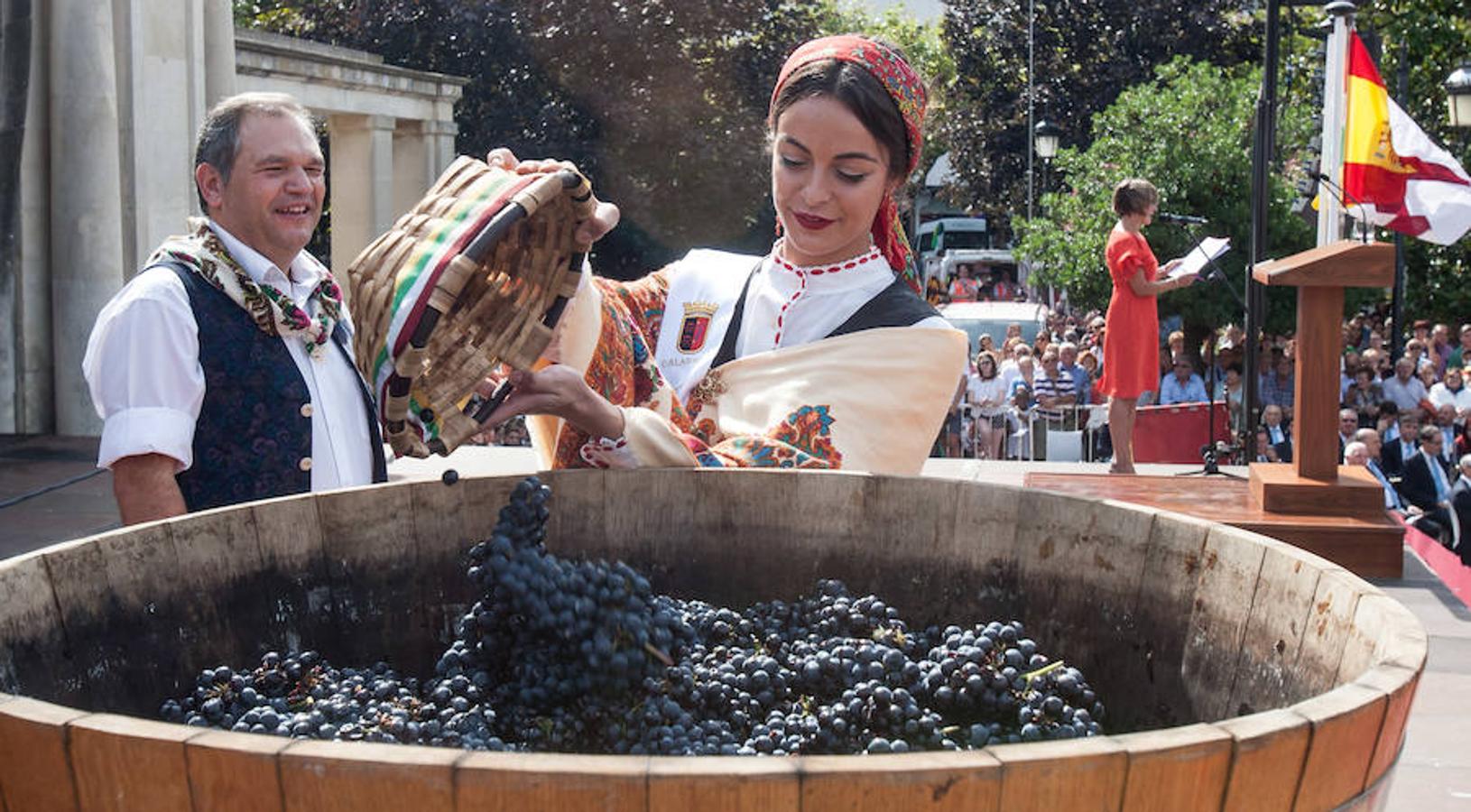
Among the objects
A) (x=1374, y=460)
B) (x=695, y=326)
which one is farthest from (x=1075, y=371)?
(x=695, y=326)


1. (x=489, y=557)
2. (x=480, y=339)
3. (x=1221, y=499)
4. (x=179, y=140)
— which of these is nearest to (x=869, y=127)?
(x=480, y=339)

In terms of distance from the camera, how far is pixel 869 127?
2609mm

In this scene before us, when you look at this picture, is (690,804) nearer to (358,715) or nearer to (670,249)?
(358,715)

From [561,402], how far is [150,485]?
882 mm

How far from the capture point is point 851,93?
259 cm

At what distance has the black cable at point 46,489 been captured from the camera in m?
7.10

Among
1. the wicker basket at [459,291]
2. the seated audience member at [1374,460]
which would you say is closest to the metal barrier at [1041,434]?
the seated audience member at [1374,460]

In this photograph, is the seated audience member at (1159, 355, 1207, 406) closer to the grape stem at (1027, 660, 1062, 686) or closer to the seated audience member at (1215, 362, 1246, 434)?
the seated audience member at (1215, 362, 1246, 434)

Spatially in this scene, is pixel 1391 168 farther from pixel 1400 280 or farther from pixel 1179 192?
pixel 1400 280

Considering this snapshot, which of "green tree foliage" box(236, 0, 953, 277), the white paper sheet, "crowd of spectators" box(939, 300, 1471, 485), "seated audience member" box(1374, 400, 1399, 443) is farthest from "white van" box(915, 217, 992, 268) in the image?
the white paper sheet

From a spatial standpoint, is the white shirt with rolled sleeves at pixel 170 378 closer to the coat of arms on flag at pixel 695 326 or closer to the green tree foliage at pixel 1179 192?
the coat of arms on flag at pixel 695 326

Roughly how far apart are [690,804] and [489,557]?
0.70 metres

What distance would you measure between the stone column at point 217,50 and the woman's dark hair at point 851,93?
952 cm

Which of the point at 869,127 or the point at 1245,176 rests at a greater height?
the point at 1245,176
